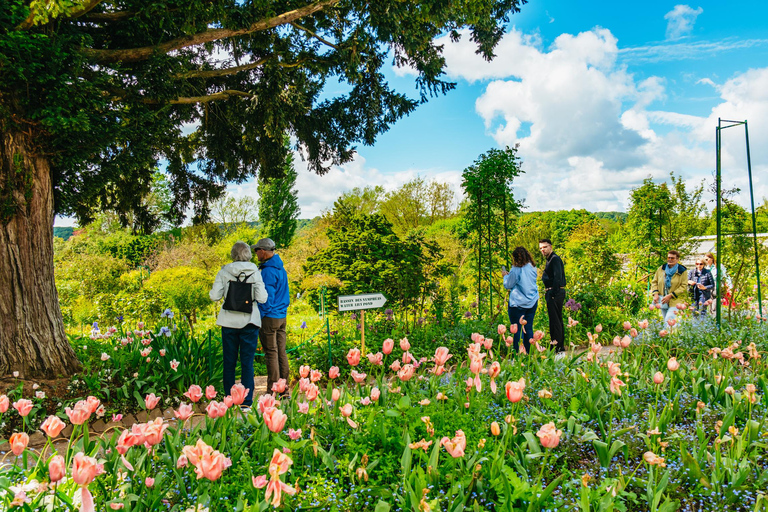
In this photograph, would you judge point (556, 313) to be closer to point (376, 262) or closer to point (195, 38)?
point (376, 262)

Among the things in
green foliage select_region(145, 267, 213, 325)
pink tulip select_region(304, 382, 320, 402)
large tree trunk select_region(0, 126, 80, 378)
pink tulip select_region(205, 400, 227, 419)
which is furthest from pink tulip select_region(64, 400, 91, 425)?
green foliage select_region(145, 267, 213, 325)

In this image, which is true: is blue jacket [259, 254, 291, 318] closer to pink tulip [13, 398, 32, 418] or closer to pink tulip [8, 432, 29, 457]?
pink tulip [13, 398, 32, 418]

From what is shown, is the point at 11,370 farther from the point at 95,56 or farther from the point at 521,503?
the point at 521,503

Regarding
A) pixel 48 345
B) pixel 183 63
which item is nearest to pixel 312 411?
pixel 48 345

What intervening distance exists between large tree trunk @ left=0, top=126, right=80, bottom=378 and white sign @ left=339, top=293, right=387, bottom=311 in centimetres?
271

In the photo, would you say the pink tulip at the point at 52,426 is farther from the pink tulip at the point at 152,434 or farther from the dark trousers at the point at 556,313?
the dark trousers at the point at 556,313

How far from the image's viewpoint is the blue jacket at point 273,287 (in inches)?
169

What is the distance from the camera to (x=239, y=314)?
12.6 ft

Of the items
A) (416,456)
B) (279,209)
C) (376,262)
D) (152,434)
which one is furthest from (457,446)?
(279,209)

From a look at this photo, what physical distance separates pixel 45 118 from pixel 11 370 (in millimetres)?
2338

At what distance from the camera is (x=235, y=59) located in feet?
21.6

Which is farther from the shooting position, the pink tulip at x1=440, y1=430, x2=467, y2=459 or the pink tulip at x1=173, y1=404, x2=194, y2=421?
the pink tulip at x1=173, y1=404, x2=194, y2=421

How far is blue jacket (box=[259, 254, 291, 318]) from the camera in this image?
4305mm

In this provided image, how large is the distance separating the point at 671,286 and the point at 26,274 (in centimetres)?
727
